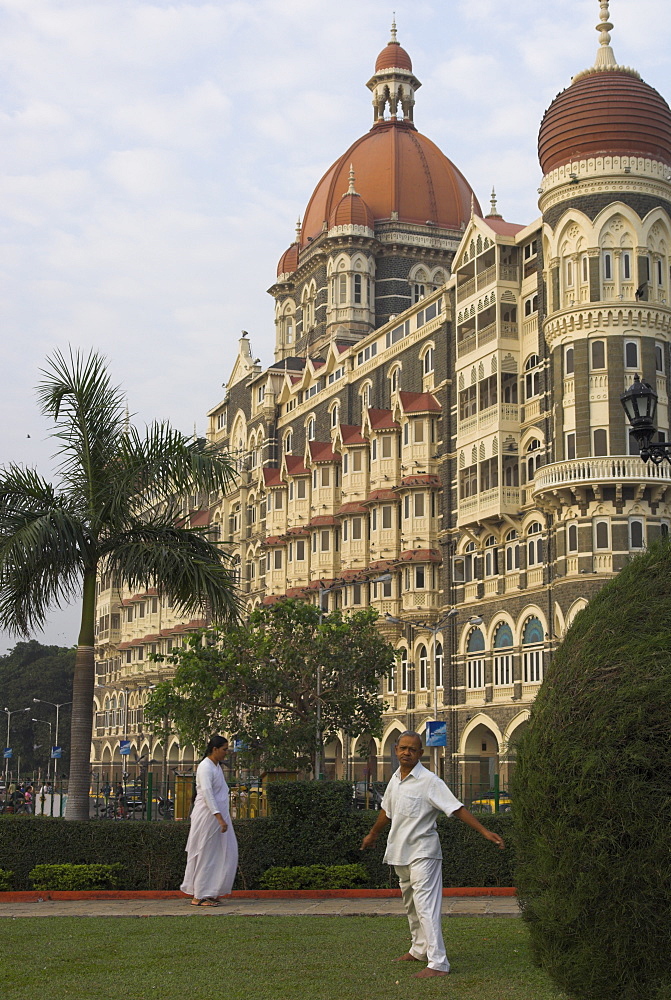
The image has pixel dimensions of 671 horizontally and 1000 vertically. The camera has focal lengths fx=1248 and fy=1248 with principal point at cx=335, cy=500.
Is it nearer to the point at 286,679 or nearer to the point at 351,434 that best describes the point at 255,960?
the point at 286,679

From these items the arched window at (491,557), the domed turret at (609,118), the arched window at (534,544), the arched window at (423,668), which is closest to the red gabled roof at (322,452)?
the arched window at (423,668)

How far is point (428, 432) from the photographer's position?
5019 cm

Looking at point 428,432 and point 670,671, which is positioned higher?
point 428,432

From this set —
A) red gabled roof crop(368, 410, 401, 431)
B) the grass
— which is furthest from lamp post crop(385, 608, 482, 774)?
the grass

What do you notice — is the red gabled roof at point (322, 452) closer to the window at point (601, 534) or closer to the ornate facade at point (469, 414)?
the ornate facade at point (469, 414)

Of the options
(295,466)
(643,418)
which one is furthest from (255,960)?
(295,466)

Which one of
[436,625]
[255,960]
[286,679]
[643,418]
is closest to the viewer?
[255,960]

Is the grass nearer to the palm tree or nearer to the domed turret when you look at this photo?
the palm tree

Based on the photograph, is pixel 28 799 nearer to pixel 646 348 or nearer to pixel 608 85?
pixel 646 348

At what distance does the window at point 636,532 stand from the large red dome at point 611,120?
1182cm

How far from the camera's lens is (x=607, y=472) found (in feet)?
127

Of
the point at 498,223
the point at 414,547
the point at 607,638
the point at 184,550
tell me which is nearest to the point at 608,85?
the point at 498,223

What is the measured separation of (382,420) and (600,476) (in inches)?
633

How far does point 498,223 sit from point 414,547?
42.7ft
